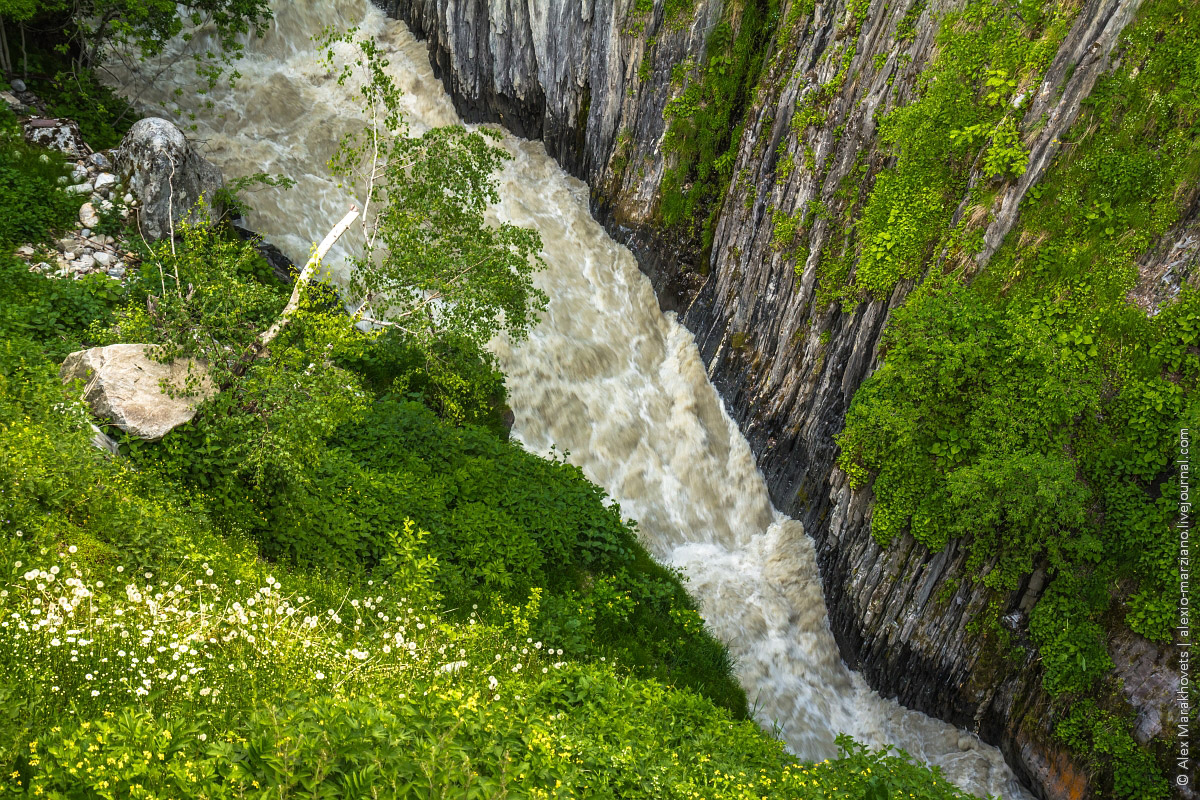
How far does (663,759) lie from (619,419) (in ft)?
37.5

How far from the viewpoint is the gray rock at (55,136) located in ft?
47.1

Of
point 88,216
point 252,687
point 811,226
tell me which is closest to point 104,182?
point 88,216

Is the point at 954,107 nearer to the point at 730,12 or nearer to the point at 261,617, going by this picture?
the point at 730,12

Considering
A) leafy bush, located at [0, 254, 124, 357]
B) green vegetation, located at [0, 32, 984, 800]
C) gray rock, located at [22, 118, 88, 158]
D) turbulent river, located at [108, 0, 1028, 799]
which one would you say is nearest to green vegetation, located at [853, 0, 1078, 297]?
turbulent river, located at [108, 0, 1028, 799]

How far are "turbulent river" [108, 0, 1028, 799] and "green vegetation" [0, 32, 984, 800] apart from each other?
1.88m

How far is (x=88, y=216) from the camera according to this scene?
13.7m

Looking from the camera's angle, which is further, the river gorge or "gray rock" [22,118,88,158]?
"gray rock" [22,118,88,158]

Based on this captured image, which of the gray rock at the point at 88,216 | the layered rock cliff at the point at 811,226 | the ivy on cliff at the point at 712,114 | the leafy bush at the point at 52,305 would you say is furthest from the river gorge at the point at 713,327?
A: the leafy bush at the point at 52,305

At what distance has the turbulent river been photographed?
13.6m

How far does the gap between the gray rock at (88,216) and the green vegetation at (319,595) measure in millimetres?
411

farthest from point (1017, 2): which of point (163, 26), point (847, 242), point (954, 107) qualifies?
point (163, 26)

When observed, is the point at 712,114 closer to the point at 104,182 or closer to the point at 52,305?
the point at 104,182

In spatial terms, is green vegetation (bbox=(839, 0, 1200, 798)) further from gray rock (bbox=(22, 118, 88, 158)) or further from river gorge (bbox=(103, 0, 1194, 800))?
gray rock (bbox=(22, 118, 88, 158))

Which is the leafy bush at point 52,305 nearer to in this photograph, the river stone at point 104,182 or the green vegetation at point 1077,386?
the river stone at point 104,182
